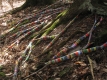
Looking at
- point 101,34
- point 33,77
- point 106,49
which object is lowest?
point 33,77

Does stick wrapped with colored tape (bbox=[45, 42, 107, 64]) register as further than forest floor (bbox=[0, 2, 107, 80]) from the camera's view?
Yes

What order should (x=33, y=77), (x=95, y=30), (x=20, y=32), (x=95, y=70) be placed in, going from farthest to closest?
(x=20, y=32)
(x=95, y=30)
(x=33, y=77)
(x=95, y=70)

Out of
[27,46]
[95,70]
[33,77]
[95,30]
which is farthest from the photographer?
[27,46]

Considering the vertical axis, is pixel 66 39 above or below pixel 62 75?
above

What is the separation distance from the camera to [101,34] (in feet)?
15.8

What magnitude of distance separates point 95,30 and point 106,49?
0.79 metres

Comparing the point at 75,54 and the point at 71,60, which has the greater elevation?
the point at 75,54

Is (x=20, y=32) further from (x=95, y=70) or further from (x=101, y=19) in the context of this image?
(x=95, y=70)

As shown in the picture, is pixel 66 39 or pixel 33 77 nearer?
pixel 33 77

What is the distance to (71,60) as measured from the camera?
485 cm

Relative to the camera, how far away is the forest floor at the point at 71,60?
174 inches

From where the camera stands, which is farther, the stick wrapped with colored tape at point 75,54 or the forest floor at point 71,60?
the stick wrapped with colored tape at point 75,54

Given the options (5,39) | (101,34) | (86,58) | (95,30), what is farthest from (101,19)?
(5,39)

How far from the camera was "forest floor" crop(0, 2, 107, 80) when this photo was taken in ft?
14.5
